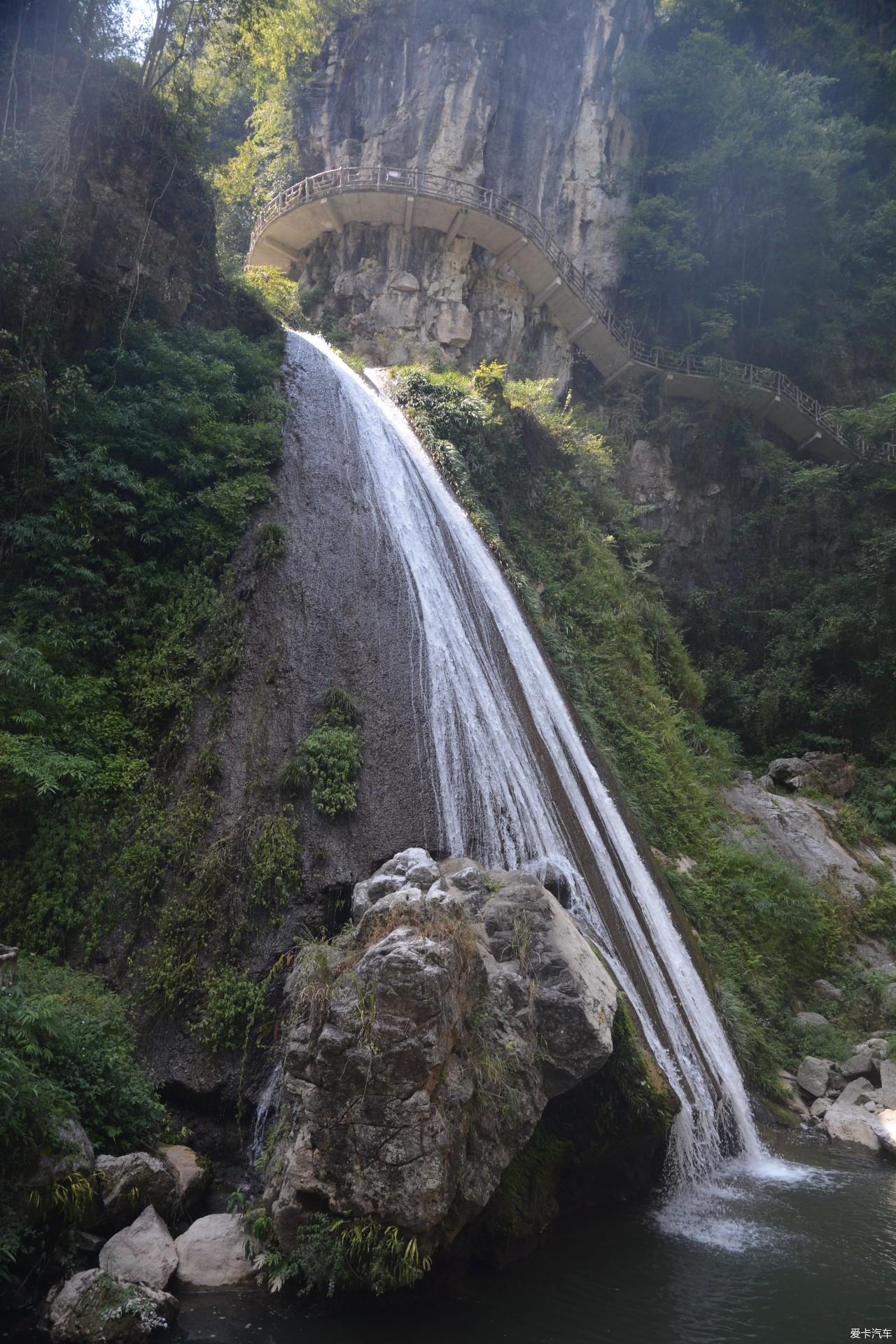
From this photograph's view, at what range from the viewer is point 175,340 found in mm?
13750

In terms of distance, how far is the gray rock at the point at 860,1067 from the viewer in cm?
1063

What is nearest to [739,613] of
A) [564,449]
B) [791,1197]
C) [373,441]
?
[564,449]

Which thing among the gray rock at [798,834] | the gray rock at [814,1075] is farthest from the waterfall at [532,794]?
the gray rock at [798,834]

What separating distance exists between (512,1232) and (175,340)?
13128mm

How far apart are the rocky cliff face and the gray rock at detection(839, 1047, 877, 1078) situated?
18987mm

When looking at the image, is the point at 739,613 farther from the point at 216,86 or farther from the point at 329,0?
the point at 329,0

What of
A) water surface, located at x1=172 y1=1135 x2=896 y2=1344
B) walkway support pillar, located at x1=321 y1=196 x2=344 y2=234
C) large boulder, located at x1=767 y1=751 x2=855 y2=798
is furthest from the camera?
walkway support pillar, located at x1=321 y1=196 x2=344 y2=234

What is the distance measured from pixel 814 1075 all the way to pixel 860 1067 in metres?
0.63

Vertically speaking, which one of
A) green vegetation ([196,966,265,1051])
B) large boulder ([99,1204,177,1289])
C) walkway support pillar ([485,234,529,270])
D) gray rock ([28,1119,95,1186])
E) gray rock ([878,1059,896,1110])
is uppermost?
walkway support pillar ([485,234,529,270])

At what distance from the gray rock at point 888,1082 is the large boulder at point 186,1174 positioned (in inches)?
311

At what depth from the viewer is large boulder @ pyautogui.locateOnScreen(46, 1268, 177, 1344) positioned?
4.66 m

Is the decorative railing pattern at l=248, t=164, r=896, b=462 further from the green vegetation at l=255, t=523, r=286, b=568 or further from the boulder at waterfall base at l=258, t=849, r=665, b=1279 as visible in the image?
the boulder at waterfall base at l=258, t=849, r=665, b=1279

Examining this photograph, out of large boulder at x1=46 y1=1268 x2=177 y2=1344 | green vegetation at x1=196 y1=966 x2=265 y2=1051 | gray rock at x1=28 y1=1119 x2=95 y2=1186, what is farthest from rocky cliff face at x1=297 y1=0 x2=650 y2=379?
large boulder at x1=46 y1=1268 x2=177 y2=1344

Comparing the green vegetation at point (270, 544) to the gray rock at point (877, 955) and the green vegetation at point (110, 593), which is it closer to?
the green vegetation at point (110, 593)
